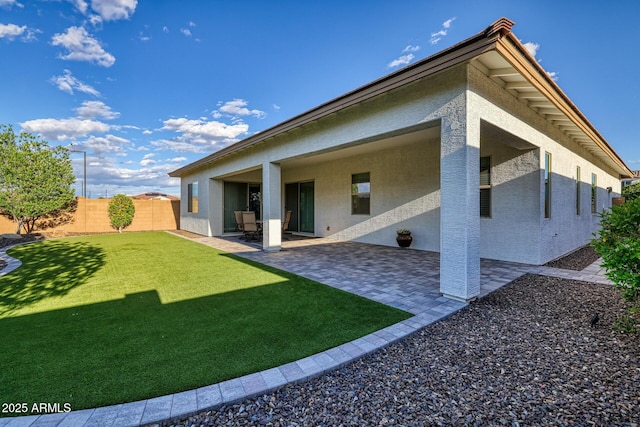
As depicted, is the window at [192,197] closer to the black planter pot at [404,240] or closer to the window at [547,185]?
the black planter pot at [404,240]

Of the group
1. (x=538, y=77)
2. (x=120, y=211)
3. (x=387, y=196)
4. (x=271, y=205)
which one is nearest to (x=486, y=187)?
(x=387, y=196)

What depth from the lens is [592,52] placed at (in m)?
8.62

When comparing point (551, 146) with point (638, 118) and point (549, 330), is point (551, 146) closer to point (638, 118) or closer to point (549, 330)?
point (549, 330)

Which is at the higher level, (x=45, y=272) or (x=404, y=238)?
(x=404, y=238)

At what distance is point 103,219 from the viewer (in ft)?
48.9

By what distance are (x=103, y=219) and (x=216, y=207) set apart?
710cm

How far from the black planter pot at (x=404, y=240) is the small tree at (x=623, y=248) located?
5333 millimetres

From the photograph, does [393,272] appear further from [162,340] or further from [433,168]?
[162,340]

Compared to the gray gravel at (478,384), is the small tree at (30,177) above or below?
above

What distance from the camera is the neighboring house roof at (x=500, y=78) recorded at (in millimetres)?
3453

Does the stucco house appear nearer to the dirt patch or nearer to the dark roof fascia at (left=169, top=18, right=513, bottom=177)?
the dark roof fascia at (left=169, top=18, right=513, bottom=177)

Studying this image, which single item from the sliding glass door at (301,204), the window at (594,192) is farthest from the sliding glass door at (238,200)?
the window at (594,192)

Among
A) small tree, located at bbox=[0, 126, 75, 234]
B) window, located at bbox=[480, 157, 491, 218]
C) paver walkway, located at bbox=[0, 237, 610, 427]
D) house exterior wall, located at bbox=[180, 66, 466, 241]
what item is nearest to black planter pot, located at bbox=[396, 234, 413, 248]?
paver walkway, located at bbox=[0, 237, 610, 427]

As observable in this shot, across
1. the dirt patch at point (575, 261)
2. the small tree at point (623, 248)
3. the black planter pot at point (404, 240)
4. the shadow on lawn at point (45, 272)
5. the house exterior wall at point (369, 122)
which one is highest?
the house exterior wall at point (369, 122)
